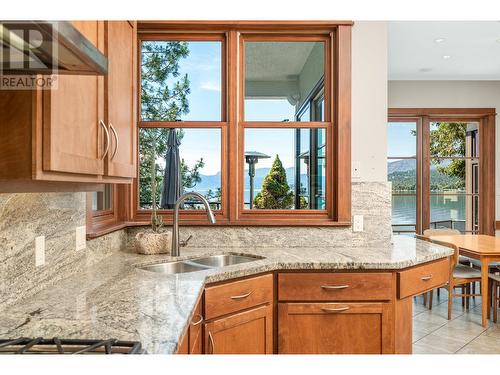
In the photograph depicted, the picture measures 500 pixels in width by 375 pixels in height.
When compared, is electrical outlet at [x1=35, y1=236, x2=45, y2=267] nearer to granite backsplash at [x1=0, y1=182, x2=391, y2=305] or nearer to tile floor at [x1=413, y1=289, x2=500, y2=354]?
granite backsplash at [x1=0, y1=182, x2=391, y2=305]

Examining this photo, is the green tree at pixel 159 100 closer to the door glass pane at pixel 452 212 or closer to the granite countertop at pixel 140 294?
the granite countertop at pixel 140 294

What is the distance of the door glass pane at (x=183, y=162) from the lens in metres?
2.95

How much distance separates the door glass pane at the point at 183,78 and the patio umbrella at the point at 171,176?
17cm

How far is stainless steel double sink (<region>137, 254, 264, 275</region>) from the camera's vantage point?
7.59 feet

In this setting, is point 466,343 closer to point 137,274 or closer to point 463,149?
point 137,274

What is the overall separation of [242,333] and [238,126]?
143 cm

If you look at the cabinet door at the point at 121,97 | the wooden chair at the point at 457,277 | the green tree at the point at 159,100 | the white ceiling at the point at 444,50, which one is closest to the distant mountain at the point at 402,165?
the white ceiling at the point at 444,50

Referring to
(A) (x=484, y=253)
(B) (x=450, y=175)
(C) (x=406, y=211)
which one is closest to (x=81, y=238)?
(A) (x=484, y=253)

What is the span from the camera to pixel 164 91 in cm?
295

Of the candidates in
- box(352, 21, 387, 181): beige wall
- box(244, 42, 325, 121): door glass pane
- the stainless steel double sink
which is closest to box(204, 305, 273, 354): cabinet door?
the stainless steel double sink

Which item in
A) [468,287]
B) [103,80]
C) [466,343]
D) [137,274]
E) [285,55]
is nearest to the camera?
[103,80]

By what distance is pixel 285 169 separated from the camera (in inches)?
118

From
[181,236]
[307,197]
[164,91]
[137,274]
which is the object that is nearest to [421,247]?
[307,197]
